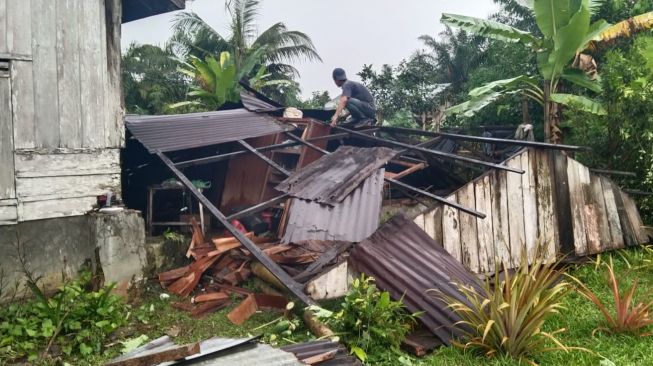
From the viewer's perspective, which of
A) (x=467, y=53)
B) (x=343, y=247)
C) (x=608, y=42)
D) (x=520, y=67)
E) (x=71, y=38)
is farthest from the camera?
(x=467, y=53)

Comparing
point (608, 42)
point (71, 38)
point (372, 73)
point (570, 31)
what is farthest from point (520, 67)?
point (71, 38)

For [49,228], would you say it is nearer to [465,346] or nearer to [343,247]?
[343,247]

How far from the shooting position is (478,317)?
3.83 m

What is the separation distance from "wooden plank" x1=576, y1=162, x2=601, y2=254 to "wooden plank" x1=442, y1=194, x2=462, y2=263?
217 centimetres

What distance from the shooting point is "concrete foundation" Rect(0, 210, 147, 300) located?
4.48m

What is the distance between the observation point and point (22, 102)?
4.53m

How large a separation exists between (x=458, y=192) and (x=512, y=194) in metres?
0.94

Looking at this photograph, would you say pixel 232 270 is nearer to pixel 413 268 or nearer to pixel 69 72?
pixel 413 268

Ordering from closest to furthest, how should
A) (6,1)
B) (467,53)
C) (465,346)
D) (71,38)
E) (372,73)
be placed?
(465,346) < (6,1) < (71,38) < (372,73) < (467,53)

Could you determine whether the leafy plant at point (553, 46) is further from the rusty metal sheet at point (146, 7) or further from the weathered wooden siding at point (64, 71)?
the weathered wooden siding at point (64, 71)

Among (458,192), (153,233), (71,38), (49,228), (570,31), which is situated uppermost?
(570,31)

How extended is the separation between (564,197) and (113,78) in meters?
5.98

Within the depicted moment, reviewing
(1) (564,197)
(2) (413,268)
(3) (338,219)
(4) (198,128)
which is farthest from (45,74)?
(1) (564,197)

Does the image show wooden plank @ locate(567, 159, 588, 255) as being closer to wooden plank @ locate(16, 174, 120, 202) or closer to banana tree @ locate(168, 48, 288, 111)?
wooden plank @ locate(16, 174, 120, 202)
